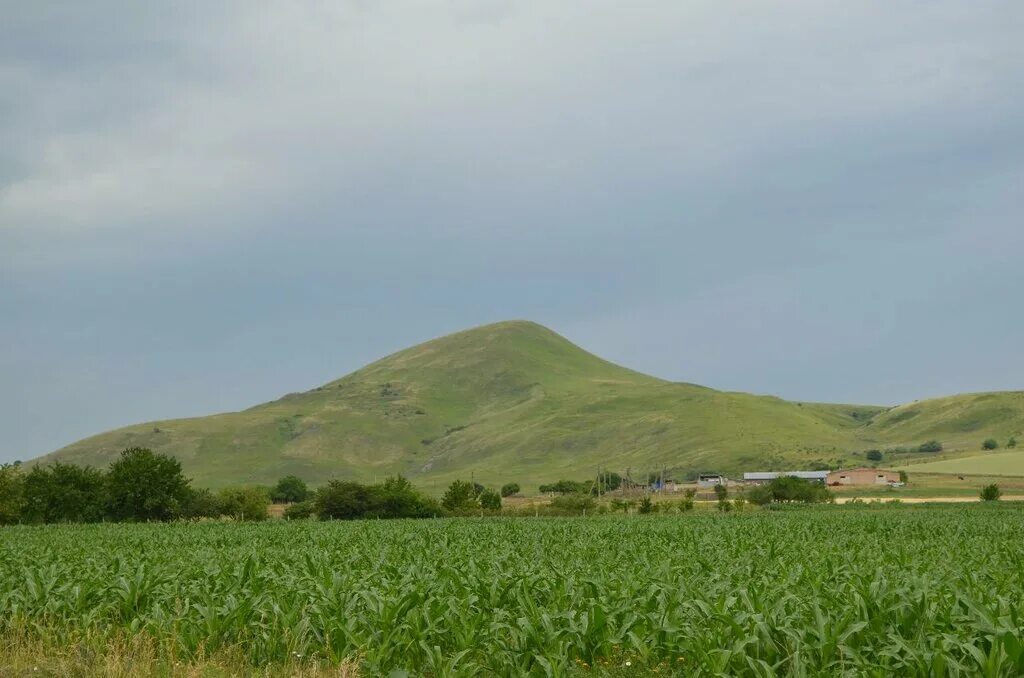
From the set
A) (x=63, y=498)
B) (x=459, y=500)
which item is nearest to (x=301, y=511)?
(x=459, y=500)

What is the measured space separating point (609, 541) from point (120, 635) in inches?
856

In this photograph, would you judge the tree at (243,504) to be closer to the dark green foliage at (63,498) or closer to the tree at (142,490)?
the tree at (142,490)

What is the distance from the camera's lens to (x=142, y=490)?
269 ft

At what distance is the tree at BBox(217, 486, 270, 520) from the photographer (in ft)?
294

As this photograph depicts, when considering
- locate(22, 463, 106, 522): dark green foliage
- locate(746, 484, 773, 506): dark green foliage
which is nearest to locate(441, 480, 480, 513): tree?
locate(22, 463, 106, 522): dark green foliage

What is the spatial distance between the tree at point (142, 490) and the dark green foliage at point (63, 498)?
46.9 inches

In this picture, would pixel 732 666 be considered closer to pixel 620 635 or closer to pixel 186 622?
pixel 620 635

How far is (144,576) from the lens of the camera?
62.4 ft

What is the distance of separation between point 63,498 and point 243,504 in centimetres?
1606

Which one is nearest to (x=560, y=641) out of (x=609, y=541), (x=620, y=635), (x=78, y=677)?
(x=620, y=635)

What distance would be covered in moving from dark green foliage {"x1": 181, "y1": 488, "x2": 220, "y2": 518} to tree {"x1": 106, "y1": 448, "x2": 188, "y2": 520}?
113cm

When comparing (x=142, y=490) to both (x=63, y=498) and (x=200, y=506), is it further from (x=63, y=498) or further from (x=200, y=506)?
(x=200, y=506)

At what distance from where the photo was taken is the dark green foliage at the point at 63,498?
80062 mm

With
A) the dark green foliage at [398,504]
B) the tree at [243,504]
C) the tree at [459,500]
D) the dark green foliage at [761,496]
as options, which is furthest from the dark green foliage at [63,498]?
the dark green foliage at [761,496]
